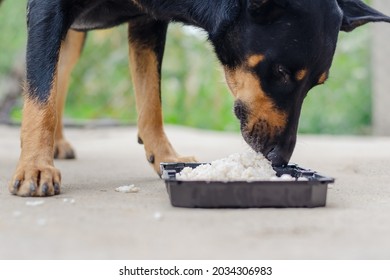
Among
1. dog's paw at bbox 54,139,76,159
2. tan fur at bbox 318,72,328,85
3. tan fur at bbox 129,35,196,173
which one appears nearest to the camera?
tan fur at bbox 318,72,328,85

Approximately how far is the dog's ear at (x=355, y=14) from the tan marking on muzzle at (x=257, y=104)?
1.79ft

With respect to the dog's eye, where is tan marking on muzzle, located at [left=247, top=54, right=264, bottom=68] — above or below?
above

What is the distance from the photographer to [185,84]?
9086mm

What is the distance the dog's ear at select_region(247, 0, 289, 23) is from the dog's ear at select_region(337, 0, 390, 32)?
43 cm

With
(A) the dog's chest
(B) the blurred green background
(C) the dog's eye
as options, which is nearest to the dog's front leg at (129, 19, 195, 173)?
(A) the dog's chest

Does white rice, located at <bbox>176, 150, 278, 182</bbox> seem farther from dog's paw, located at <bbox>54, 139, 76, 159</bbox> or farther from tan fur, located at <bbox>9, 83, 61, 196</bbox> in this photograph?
dog's paw, located at <bbox>54, 139, 76, 159</bbox>

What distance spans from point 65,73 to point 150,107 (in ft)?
3.84

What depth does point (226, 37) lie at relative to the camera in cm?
306

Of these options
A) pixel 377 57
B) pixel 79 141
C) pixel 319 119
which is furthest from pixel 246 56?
pixel 319 119

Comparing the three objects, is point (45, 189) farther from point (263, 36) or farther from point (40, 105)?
point (263, 36)

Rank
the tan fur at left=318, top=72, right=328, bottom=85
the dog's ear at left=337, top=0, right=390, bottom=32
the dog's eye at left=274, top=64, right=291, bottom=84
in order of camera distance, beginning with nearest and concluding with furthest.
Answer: the dog's eye at left=274, top=64, right=291, bottom=84, the tan fur at left=318, top=72, right=328, bottom=85, the dog's ear at left=337, top=0, right=390, bottom=32

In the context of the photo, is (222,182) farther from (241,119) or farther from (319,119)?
(319,119)

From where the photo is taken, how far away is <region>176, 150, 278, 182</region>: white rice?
8.48 feet

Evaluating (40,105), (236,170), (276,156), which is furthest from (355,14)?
(40,105)
